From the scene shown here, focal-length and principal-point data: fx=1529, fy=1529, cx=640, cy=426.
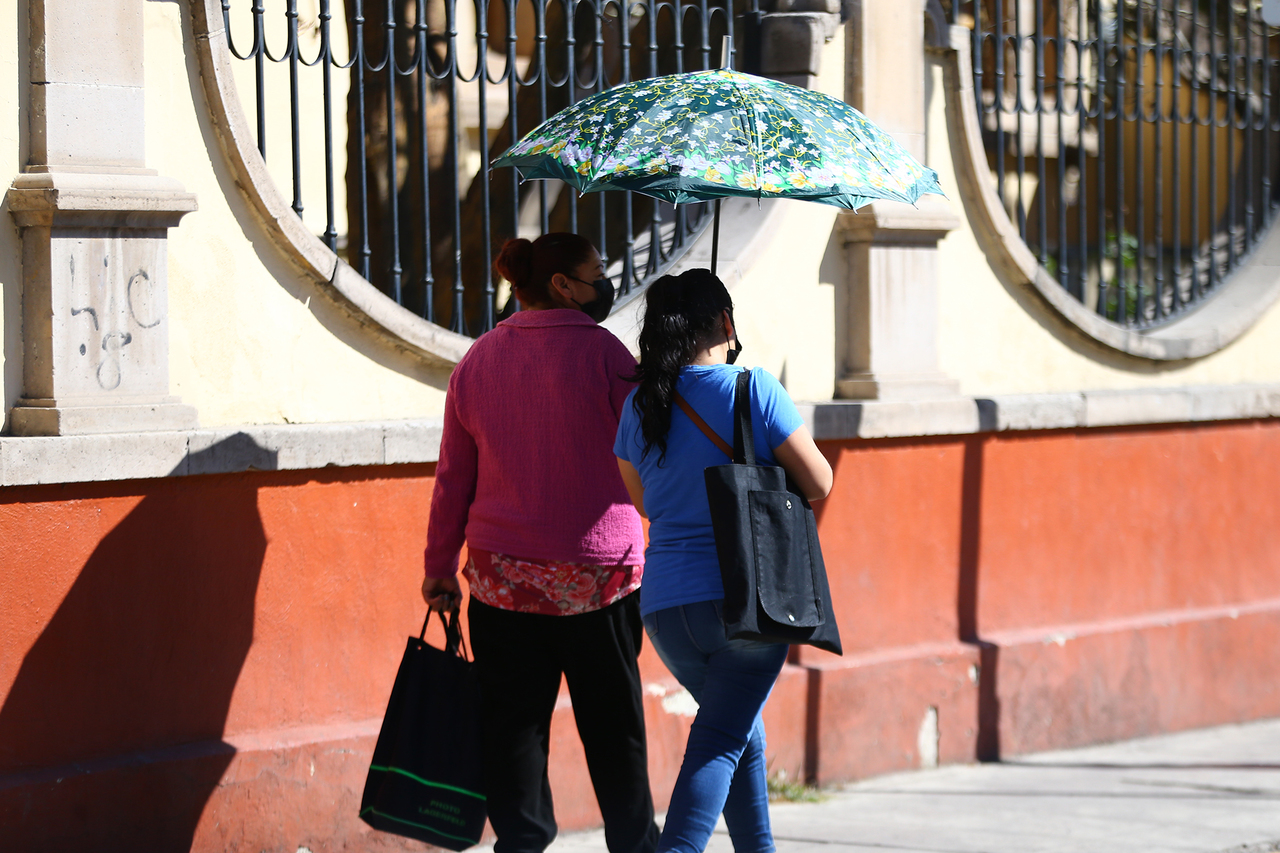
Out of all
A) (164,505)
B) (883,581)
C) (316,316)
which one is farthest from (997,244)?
(164,505)

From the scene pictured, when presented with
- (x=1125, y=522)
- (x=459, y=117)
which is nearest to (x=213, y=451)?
(x=459, y=117)

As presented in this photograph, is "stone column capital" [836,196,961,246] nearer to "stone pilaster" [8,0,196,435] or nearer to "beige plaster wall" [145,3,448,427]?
"beige plaster wall" [145,3,448,427]

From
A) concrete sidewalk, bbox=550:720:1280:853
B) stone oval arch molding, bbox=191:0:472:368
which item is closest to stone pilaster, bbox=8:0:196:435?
stone oval arch molding, bbox=191:0:472:368

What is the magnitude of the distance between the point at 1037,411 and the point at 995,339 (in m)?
0.34

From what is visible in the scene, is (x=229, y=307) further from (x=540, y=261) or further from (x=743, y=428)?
(x=743, y=428)

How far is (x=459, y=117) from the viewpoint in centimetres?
564

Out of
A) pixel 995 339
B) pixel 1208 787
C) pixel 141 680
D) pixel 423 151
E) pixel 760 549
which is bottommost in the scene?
pixel 1208 787

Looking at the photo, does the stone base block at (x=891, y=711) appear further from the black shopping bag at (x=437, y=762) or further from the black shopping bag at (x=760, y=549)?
the black shopping bag at (x=760, y=549)

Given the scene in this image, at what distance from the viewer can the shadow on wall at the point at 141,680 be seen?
13.2 feet

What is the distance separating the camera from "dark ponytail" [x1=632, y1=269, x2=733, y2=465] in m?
3.41

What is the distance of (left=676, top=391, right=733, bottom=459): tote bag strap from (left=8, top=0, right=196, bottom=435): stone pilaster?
157 cm

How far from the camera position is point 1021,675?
238 inches

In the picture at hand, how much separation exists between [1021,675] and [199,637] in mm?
3288

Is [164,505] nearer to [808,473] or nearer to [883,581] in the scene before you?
[808,473]
